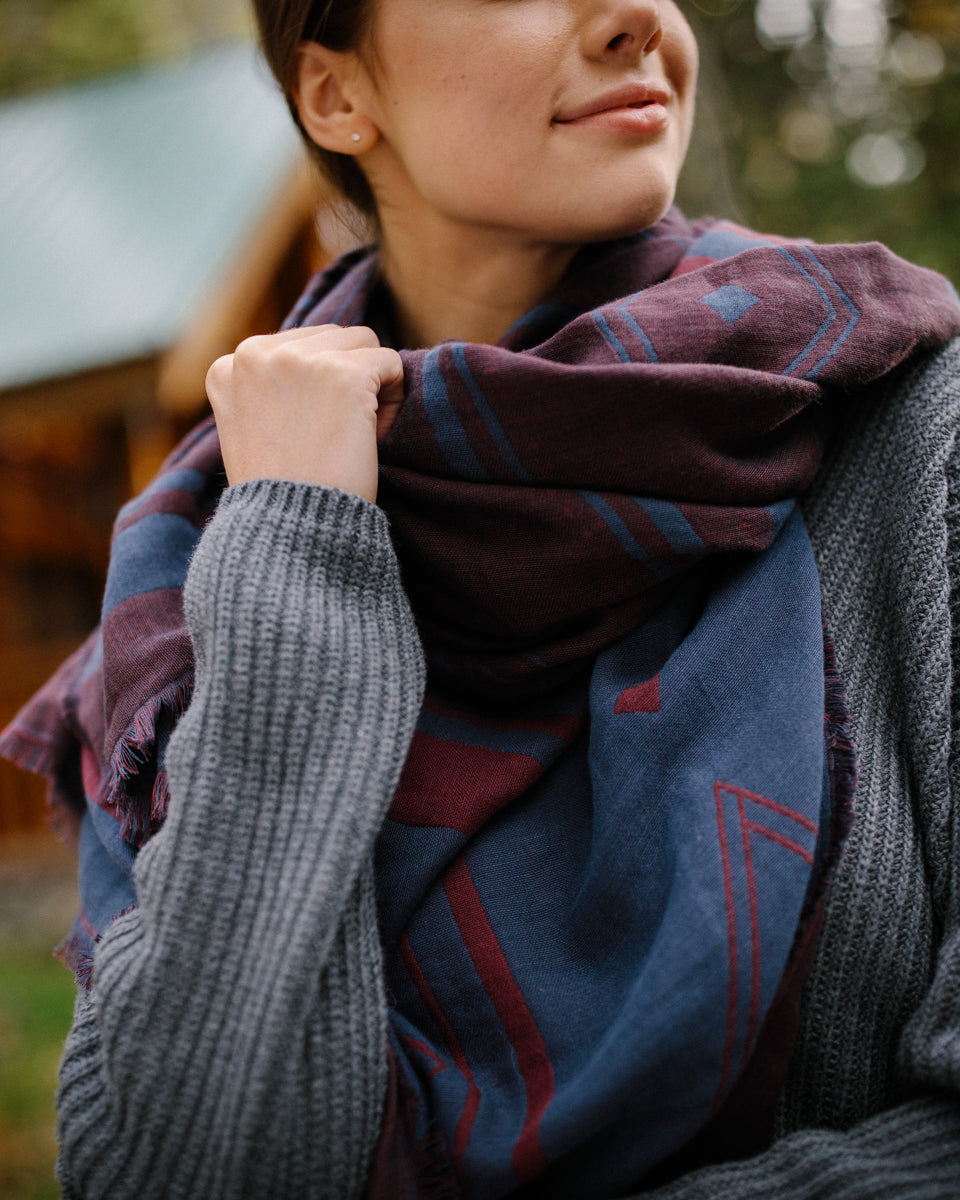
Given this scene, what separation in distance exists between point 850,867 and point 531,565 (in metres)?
0.48

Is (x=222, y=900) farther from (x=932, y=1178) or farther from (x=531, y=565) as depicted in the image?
(x=932, y=1178)

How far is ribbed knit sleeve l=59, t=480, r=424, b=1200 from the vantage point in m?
0.98

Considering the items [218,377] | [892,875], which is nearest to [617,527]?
[892,875]

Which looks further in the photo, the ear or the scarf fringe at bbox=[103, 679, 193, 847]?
the ear

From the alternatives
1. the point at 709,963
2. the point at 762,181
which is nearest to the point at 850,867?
the point at 709,963

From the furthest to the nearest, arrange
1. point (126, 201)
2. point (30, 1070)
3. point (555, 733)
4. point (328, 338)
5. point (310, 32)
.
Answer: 1. point (126, 201)
2. point (30, 1070)
3. point (310, 32)
4. point (328, 338)
5. point (555, 733)

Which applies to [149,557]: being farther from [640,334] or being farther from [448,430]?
[640,334]

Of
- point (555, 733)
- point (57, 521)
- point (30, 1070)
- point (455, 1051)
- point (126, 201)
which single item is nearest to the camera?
point (455, 1051)

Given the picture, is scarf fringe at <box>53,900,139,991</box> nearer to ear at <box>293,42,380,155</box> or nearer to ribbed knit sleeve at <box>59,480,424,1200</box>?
ribbed knit sleeve at <box>59,480,424,1200</box>

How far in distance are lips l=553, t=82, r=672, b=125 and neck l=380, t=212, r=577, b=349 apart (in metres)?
0.21

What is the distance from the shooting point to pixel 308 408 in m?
1.20

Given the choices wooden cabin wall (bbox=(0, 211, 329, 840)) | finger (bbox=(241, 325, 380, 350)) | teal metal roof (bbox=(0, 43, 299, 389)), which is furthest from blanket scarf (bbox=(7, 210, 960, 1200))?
wooden cabin wall (bbox=(0, 211, 329, 840))

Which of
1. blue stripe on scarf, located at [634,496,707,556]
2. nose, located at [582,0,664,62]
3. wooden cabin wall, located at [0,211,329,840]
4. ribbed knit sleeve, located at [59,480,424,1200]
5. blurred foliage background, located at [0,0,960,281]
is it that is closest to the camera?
ribbed knit sleeve, located at [59,480,424,1200]

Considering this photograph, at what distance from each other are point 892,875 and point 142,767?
0.88m
